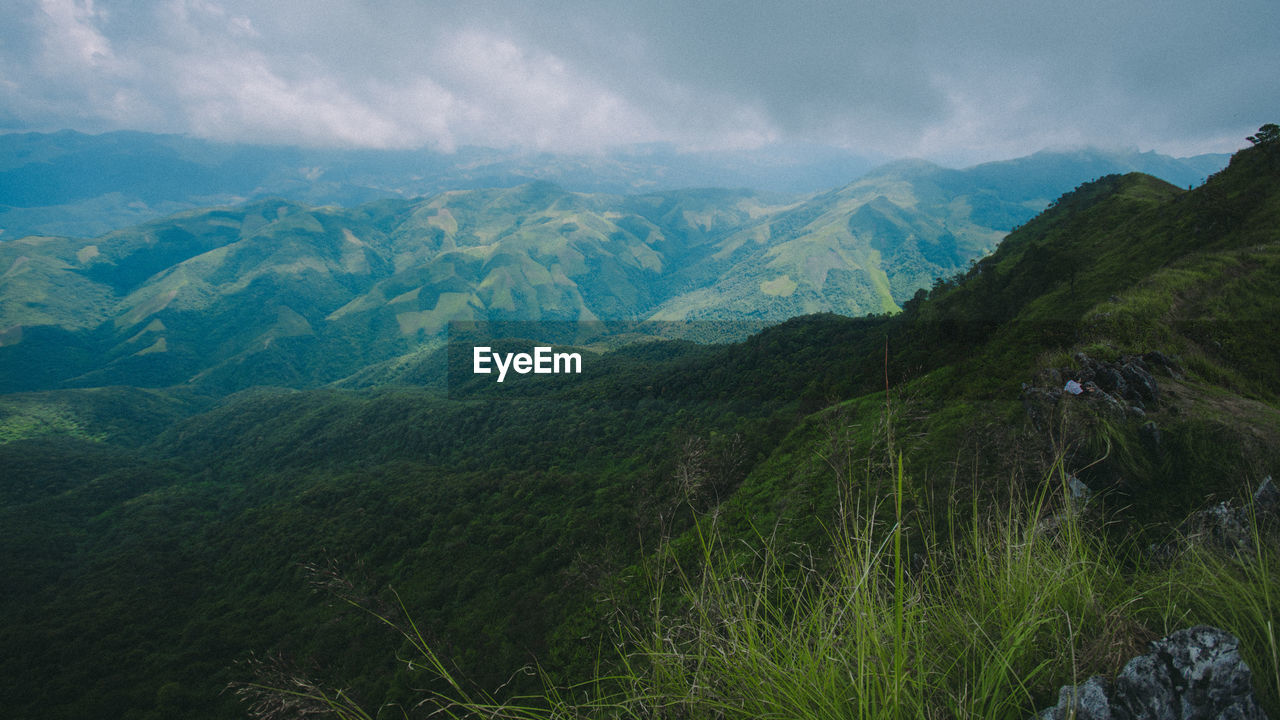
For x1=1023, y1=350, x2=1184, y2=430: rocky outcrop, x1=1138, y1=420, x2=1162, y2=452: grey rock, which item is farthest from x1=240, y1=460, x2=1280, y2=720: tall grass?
x1=1023, y1=350, x2=1184, y2=430: rocky outcrop

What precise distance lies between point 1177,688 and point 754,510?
21871mm

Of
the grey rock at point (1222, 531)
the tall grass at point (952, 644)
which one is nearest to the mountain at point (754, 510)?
the tall grass at point (952, 644)

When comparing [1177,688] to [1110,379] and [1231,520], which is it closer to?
[1231,520]

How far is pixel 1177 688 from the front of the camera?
2.32m

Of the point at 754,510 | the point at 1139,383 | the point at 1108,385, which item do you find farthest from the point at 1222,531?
the point at 754,510

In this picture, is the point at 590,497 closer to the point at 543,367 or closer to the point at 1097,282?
the point at 1097,282

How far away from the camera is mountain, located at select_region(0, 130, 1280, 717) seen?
2.86 metres

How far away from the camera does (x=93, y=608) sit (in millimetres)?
49250

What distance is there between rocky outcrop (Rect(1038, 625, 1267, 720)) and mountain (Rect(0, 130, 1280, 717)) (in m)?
0.12

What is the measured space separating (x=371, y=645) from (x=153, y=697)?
17.5 metres

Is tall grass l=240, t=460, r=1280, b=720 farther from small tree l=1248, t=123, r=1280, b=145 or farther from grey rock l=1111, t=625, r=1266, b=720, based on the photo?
small tree l=1248, t=123, r=1280, b=145

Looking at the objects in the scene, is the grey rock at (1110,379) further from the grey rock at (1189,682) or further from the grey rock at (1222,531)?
the grey rock at (1189,682)

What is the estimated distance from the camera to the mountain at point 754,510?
2.86 metres

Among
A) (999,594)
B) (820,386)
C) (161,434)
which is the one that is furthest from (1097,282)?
(161,434)
